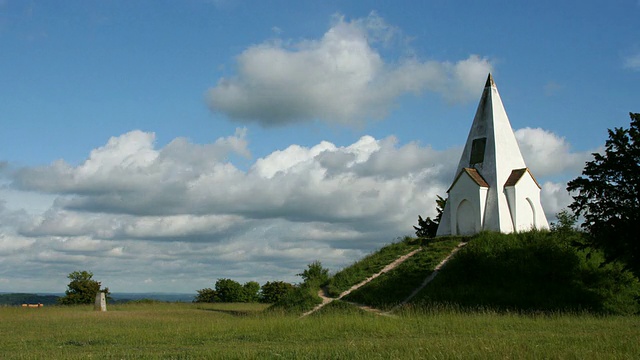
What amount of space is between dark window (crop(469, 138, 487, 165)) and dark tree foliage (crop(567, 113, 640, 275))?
11.2 metres

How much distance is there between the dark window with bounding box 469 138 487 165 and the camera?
108 ft

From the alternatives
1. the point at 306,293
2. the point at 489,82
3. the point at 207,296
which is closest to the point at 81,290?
the point at 207,296

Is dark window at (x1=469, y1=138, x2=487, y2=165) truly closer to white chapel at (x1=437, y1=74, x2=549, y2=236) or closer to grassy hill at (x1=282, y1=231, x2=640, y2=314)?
white chapel at (x1=437, y1=74, x2=549, y2=236)

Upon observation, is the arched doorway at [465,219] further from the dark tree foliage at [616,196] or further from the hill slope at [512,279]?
the dark tree foliage at [616,196]

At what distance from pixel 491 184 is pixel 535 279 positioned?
783 centimetres

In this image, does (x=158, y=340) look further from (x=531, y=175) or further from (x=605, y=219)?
(x=531, y=175)

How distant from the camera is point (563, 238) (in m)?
27.5

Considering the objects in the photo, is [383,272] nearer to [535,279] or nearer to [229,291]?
[535,279]

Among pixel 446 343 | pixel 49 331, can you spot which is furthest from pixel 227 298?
pixel 446 343

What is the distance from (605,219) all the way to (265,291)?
2882 cm

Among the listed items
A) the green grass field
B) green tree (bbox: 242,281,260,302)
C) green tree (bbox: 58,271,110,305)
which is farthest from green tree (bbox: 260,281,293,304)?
the green grass field

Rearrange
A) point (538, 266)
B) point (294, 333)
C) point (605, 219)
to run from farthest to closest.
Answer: point (538, 266) < point (605, 219) < point (294, 333)

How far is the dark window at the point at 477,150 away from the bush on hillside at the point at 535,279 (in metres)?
5.74

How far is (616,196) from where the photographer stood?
2106cm
